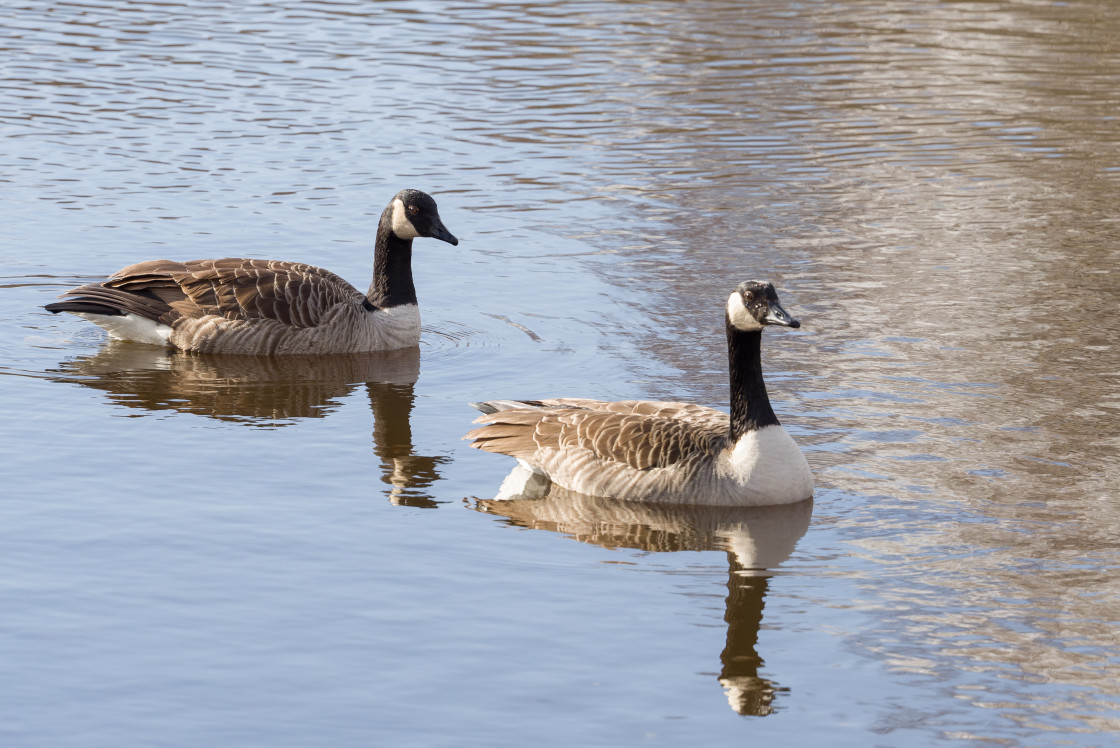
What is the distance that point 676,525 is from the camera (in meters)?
11.9

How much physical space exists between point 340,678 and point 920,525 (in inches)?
182

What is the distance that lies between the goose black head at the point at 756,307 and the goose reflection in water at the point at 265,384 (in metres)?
2.86

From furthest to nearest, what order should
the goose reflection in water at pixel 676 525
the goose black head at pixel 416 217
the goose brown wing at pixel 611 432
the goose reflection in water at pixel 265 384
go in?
the goose black head at pixel 416 217, the goose reflection in water at pixel 265 384, the goose brown wing at pixel 611 432, the goose reflection in water at pixel 676 525

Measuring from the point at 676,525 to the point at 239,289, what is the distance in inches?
259

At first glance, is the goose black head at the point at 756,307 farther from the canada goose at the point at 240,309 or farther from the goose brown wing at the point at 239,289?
the goose brown wing at the point at 239,289

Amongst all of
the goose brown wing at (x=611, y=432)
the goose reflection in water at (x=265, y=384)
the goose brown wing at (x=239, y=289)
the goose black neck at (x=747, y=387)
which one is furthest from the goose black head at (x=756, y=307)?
the goose brown wing at (x=239, y=289)

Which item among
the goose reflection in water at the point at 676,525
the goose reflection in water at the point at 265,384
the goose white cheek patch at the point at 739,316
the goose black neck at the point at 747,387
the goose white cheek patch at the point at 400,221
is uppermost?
the goose white cheek patch at the point at 400,221

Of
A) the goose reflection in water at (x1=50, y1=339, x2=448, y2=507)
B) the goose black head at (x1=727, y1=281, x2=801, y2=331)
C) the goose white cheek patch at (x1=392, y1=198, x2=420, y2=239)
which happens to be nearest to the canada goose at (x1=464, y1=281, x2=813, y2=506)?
the goose black head at (x1=727, y1=281, x2=801, y2=331)

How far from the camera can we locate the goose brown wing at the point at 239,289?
16484mm

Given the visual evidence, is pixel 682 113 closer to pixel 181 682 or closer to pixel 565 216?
pixel 565 216

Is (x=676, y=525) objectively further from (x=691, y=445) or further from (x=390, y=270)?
(x=390, y=270)

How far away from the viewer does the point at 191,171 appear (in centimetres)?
2331

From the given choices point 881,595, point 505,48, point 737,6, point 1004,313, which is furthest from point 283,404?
point 737,6

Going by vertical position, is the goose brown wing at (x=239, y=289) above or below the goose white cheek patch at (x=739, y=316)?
below
